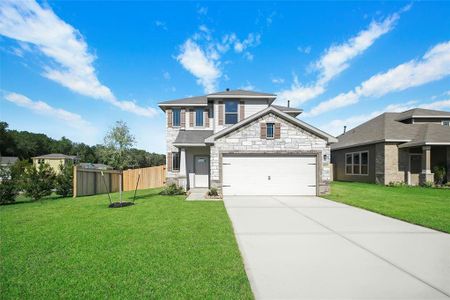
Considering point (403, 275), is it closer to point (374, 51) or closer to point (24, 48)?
point (374, 51)

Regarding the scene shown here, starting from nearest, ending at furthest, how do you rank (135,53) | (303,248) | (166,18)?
(303,248)
(166,18)
(135,53)

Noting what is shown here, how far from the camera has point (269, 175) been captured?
42.6ft

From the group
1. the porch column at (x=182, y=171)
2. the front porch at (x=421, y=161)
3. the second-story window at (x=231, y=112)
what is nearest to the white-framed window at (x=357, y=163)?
the front porch at (x=421, y=161)

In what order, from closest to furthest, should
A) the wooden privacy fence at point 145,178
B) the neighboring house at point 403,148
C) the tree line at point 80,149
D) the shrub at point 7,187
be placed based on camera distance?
the shrub at point 7,187 < the neighboring house at point 403,148 < the wooden privacy fence at point 145,178 < the tree line at point 80,149

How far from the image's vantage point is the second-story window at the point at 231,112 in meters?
16.3

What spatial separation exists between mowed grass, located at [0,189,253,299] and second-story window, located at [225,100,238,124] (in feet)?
33.4

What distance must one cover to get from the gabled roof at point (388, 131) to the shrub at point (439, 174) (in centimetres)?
219

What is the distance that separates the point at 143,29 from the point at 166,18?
1.75m

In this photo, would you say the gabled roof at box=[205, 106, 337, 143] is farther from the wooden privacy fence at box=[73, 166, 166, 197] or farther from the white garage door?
the wooden privacy fence at box=[73, 166, 166, 197]

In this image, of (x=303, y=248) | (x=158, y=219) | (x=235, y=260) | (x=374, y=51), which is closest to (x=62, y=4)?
(x=158, y=219)

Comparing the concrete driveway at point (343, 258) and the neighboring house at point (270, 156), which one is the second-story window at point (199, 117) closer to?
the neighboring house at point (270, 156)

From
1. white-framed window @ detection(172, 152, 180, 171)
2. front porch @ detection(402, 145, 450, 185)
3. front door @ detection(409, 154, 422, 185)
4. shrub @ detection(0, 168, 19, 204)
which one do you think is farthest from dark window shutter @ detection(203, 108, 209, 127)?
front door @ detection(409, 154, 422, 185)

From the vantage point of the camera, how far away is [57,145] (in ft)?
268

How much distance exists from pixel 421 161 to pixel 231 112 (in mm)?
15252
